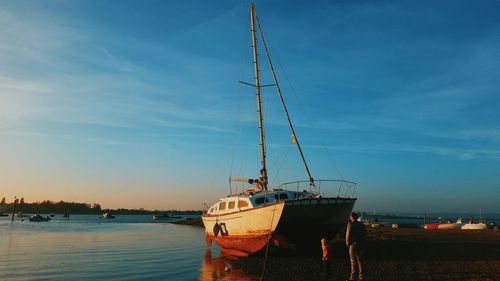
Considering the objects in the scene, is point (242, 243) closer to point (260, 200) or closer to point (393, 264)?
point (260, 200)

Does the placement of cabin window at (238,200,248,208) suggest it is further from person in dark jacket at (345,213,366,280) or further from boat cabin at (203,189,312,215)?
person in dark jacket at (345,213,366,280)

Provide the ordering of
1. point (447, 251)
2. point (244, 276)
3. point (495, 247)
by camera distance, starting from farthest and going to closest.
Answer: point (495, 247) < point (447, 251) < point (244, 276)

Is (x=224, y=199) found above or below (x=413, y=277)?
above

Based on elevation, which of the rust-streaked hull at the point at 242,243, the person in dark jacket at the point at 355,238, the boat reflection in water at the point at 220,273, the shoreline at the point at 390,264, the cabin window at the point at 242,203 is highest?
the cabin window at the point at 242,203

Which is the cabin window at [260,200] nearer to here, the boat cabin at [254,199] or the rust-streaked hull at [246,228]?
the boat cabin at [254,199]

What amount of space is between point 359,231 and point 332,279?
3258mm

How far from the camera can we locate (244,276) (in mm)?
18469

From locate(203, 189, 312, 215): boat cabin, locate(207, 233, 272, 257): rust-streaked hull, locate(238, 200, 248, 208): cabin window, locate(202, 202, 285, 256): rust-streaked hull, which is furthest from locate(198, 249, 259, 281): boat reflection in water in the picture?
locate(238, 200, 248, 208): cabin window

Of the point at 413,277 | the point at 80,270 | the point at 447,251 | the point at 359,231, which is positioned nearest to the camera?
the point at 359,231

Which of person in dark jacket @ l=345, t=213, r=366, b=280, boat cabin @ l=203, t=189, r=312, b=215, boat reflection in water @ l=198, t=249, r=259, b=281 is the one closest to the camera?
person in dark jacket @ l=345, t=213, r=366, b=280

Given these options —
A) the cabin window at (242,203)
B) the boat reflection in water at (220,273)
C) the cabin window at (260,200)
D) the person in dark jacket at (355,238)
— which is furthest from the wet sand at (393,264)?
the cabin window at (242,203)

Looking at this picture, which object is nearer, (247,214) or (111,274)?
(111,274)

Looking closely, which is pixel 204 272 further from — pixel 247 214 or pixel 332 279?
pixel 332 279

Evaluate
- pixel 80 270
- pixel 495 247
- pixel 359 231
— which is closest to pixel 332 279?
pixel 359 231
